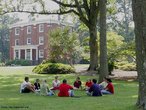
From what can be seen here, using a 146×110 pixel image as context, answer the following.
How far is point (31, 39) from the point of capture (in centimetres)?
7875

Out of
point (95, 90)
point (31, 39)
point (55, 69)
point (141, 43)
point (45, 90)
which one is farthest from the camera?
point (31, 39)

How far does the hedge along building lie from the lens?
2968 inches

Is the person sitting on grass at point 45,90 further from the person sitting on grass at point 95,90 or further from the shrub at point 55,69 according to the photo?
the shrub at point 55,69

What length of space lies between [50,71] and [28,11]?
6.45m

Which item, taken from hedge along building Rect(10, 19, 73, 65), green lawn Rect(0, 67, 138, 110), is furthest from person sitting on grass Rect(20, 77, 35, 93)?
hedge along building Rect(10, 19, 73, 65)

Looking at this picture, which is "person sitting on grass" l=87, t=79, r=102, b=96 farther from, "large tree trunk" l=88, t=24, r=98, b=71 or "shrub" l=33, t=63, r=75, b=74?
"shrub" l=33, t=63, r=75, b=74

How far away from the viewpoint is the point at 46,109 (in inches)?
492

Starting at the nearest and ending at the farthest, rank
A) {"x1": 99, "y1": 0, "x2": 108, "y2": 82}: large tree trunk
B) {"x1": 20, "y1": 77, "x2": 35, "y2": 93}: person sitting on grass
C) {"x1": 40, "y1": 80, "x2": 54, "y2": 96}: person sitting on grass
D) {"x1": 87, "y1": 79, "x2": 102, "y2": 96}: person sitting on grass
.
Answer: {"x1": 87, "y1": 79, "x2": 102, "y2": 96}: person sitting on grass < {"x1": 40, "y1": 80, "x2": 54, "y2": 96}: person sitting on grass < {"x1": 20, "y1": 77, "x2": 35, "y2": 93}: person sitting on grass < {"x1": 99, "y1": 0, "x2": 108, "y2": 82}: large tree trunk

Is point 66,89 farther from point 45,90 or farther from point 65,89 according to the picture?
point 45,90

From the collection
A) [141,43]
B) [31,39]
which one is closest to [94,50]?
[141,43]

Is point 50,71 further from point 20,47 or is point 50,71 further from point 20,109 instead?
point 20,47

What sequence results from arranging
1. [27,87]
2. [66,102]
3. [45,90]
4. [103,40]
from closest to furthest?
1. [66,102]
2. [45,90]
3. [27,87]
4. [103,40]

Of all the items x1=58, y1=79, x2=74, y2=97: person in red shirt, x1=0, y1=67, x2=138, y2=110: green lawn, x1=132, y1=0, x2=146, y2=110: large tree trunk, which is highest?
x1=132, y1=0, x2=146, y2=110: large tree trunk

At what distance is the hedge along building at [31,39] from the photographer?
7538 centimetres
